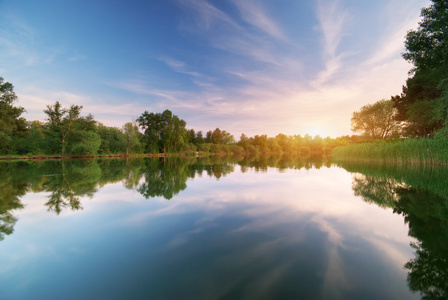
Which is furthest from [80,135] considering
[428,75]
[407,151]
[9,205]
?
[428,75]

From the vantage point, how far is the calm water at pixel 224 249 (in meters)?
2.56

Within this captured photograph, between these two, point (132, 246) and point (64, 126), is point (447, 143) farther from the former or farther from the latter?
point (64, 126)

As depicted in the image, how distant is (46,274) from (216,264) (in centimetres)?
248

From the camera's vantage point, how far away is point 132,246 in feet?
12.3

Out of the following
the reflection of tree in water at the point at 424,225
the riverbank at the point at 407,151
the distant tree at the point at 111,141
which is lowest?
the reflection of tree in water at the point at 424,225

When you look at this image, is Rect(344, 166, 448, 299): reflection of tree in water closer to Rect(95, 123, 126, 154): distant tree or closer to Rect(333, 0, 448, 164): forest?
Rect(333, 0, 448, 164): forest

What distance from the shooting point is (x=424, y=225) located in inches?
183

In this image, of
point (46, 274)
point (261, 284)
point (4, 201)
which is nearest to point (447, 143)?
point (261, 284)

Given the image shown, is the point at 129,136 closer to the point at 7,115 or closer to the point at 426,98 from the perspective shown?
the point at 7,115

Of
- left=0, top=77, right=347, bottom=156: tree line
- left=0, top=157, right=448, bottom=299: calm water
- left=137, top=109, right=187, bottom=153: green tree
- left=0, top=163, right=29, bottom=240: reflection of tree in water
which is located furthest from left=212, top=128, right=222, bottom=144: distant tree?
left=0, top=157, right=448, bottom=299: calm water

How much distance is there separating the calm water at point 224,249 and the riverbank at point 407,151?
44.6 ft

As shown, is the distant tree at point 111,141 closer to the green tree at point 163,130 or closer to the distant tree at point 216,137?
the green tree at point 163,130

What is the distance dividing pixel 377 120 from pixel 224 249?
58447mm

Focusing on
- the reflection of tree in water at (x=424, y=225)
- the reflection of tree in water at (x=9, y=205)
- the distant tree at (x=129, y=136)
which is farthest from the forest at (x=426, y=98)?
the distant tree at (x=129, y=136)
